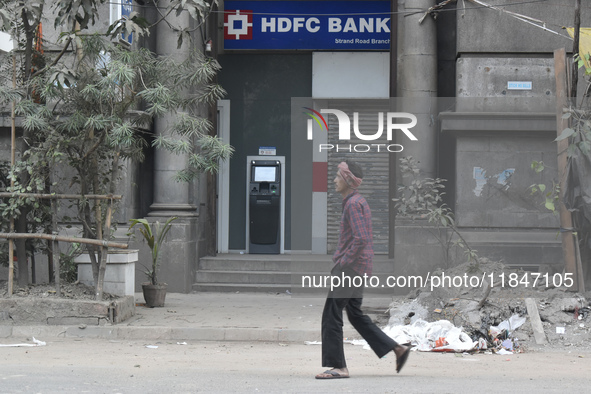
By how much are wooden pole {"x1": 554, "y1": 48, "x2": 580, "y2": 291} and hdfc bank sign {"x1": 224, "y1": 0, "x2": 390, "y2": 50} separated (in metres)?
4.15

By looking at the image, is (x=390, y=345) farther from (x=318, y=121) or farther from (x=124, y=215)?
(x=124, y=215)

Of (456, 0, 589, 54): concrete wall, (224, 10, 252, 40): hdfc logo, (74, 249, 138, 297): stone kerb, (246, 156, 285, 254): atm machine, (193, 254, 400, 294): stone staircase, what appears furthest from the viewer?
(246, 156, 285, 254): atm machine

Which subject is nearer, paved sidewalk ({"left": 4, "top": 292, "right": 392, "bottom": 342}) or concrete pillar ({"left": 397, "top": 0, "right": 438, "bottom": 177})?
paved sidewalk ({"left": 4, "top": 292, "right": 392, "bottom": 342})

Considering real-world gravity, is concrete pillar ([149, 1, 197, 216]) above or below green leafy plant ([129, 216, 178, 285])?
above

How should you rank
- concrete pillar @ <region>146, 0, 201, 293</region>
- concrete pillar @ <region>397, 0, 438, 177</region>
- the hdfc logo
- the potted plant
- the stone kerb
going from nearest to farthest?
the stone kerb → the potted plant → concrete pillar @ <region>146, 0, 201, 293</region> → concrete pillar @ <region>397, 0, 438, 177</region> → the hdfc logo

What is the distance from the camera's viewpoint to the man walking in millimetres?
6555

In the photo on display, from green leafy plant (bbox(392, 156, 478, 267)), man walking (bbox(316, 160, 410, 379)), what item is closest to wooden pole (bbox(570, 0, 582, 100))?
green leafy plant (bbox(392, 156, 478, 267))

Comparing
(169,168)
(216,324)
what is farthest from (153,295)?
(169,168)

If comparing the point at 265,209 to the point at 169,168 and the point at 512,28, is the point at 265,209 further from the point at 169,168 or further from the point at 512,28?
the point at 512,28

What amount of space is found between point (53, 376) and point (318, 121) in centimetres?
424

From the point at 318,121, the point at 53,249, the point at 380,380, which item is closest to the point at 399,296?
the point at 318,121

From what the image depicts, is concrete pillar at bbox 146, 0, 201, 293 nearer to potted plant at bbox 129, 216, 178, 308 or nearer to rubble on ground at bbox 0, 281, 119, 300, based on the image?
potted plant at bbox 129, 216, 178, 308

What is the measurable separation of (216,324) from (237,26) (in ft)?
20.6

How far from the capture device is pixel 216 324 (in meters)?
9.44
